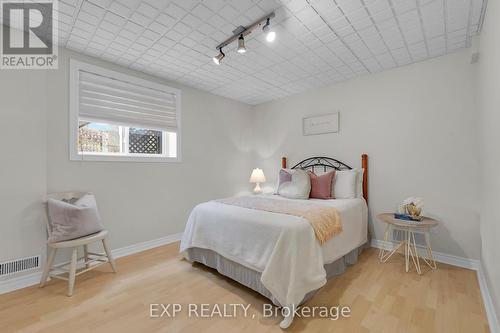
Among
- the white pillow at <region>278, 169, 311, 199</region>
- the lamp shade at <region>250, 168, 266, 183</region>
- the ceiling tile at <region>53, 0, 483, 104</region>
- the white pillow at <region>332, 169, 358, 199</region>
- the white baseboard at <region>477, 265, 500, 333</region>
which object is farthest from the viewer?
the lamp shade at <region>250, 168, 266, 183</region>

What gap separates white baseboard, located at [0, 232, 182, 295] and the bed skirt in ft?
2.60

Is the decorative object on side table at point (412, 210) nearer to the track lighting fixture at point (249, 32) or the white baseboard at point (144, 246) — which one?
the track lighting fixture at point (249, 32)

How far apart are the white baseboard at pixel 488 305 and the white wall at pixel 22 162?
3.89 meters

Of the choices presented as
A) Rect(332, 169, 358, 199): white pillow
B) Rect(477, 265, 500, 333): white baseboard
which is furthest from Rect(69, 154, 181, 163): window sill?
Rect(477, 265, 500, 333): white baseboard

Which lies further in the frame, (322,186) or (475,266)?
(322,186)

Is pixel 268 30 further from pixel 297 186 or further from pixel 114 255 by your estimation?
pixel 114 255

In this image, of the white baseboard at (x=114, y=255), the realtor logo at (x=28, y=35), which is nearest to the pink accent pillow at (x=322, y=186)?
the white baseboard at (x=114, y=255)

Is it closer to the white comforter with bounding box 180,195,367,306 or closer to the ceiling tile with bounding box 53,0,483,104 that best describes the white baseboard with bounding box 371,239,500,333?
the white comforter with bounding box 180,195,367,306

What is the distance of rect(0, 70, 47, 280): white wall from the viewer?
2.06m

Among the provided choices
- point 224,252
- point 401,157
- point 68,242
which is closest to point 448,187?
point 401,157

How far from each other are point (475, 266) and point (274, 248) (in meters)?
2.39

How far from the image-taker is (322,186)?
3.12 metres

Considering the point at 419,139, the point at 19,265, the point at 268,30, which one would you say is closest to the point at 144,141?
the point at 19,265

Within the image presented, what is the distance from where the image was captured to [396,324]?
1.61 metres
